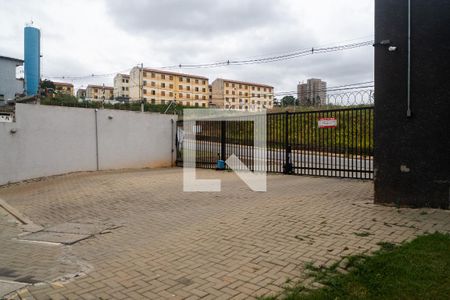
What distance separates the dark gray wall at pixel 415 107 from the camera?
615 cm

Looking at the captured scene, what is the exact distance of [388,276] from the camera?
3584 mm

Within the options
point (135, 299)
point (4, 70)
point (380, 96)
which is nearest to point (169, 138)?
point (380, 96)

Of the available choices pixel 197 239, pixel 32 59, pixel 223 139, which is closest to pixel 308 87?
pixel 223 139

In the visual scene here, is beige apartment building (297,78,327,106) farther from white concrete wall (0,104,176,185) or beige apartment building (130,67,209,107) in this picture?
beige apartment building (130,67,209,107)

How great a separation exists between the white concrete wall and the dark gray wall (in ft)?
34.3

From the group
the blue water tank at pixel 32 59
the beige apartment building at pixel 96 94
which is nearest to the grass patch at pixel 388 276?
the beige apartment building at pixel 96 94

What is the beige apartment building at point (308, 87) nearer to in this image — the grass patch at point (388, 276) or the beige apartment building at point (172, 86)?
the grass patch at point (388, 276)

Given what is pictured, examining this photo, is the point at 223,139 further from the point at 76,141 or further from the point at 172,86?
the point at 172,86

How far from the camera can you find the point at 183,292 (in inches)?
140

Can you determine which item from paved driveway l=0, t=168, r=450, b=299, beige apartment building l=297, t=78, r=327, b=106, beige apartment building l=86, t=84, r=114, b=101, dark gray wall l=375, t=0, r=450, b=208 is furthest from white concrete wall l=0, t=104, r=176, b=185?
dark gray wall l=375, t=0, r=450, b=208

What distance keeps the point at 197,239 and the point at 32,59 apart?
21.5 metres

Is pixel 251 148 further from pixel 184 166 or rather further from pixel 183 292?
pixel 183 292


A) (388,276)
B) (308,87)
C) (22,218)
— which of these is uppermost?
(308,87)

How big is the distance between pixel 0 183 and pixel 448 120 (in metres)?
11.9
